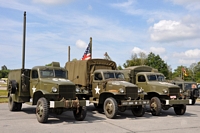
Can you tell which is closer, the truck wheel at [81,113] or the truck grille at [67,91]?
the truck grille at [67,91]

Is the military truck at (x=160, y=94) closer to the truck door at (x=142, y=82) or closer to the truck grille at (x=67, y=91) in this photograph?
the truck door at (x=142, y=82)

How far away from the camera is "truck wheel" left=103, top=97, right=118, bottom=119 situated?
38.2 feet

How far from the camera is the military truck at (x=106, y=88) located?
39.8ft

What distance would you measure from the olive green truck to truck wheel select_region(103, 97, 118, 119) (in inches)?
54.8

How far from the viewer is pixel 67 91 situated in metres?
11.0

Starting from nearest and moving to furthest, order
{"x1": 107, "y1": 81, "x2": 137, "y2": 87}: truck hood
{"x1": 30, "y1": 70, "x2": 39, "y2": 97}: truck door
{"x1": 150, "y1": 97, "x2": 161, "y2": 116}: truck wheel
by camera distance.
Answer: {"x1": 30, "y1": 70, "x2": 39, "y2": 97}: truck door, {"x1": 107, "y1": 81, "x2": 137, "y2": 87}: truck hood, {"x1": 150, "y1": 97, "x2": 161, "y2": 116}: truck wheel

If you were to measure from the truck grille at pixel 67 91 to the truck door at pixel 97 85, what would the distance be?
8.54 feet

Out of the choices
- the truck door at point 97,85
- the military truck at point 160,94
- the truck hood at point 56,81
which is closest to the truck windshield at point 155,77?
the military truck at point 160,94

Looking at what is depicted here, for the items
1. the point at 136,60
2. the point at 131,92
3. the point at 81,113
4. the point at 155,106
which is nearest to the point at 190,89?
the point at 155,106

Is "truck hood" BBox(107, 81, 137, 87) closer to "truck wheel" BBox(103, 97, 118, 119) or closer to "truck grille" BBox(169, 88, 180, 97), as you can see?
"truck wheel" BBox(103, 97, 118, 119)

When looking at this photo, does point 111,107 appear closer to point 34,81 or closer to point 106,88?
point 106,88

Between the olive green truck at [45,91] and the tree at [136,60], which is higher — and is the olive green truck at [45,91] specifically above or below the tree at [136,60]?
below

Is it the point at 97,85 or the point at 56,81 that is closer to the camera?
the point at 56,81

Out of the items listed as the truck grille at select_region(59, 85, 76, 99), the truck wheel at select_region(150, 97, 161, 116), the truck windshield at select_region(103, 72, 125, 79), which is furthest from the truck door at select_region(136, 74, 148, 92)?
the truck grille at select_region(59, 85, 76, 99)
